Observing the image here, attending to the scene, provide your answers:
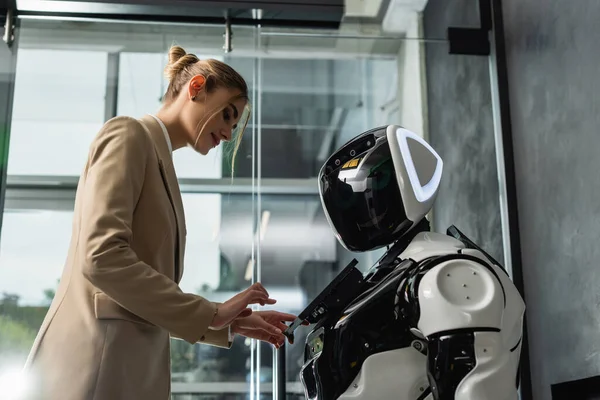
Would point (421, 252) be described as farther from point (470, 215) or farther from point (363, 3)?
point (363, 3)

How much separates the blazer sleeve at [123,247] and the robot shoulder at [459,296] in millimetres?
410

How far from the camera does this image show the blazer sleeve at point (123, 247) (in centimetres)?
135

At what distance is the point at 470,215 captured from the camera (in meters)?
2.96

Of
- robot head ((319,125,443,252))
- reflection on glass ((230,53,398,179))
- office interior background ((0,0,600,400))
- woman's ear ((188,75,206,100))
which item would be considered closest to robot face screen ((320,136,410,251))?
robot head ((319,125,443,252))

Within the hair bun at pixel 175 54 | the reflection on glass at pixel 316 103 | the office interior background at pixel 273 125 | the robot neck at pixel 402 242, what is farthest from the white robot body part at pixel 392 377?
the reflection on glass at pixel 316 103

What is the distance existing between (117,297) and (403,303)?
56cm

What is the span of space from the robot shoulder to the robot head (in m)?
0.20

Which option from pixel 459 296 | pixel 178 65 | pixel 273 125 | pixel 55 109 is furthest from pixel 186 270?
pixel 459 296

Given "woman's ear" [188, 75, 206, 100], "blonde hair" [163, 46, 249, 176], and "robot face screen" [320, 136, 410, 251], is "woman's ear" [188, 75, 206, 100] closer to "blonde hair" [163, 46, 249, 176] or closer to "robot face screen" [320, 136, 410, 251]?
"blonde hair" [163, 46, 249, 176]

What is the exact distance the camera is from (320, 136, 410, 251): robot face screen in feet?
5.44

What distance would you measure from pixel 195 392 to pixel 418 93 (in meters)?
1.50

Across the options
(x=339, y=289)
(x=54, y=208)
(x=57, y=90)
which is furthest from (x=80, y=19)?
(x=339, y=289)

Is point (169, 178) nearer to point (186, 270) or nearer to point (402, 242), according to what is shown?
point (402, 242)

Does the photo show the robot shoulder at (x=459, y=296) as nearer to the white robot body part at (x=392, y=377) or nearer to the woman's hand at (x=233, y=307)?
the white robot body part at (x=392, y=377)
